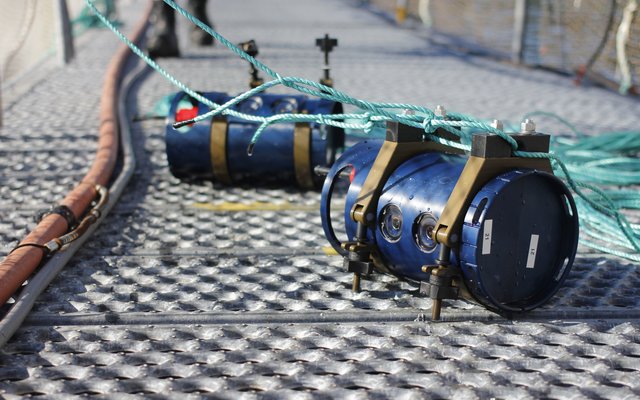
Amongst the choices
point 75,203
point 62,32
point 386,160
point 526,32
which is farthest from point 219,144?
point 526,32

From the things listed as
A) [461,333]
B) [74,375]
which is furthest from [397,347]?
[74,375]

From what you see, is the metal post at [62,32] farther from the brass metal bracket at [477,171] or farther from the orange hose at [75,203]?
the brass metal bracket at [477,171]

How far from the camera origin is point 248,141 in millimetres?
3906

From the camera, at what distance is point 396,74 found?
7352 mm

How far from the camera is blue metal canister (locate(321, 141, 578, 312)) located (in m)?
2.46

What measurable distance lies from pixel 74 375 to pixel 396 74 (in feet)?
18.2

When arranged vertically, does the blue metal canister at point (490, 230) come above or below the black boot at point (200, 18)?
below

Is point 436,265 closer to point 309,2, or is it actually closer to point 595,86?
point 595,86

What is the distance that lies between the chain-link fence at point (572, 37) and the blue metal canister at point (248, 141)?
4211 millimetres

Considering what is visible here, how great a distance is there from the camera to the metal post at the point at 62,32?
7.61 metres

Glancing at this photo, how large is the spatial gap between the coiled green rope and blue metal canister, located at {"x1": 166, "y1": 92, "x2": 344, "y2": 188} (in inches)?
7.5

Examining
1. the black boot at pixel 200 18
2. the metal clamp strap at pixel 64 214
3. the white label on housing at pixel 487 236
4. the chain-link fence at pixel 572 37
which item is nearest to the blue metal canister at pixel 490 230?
the white label on housing at pixel 487 236

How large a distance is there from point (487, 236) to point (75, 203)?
6.12 feet

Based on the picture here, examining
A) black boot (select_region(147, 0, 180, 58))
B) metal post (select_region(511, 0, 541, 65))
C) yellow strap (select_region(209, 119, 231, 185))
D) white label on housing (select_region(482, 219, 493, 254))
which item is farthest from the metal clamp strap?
metal post (select_region(511, 0, 541, 65))
